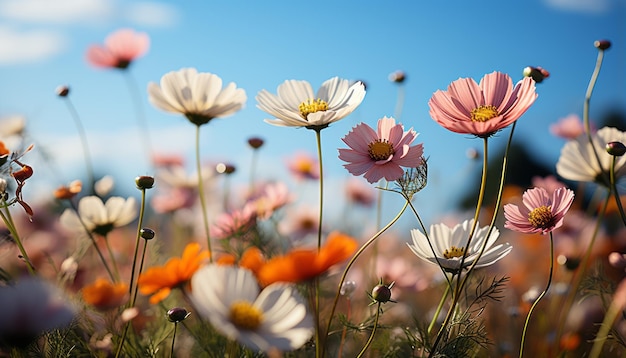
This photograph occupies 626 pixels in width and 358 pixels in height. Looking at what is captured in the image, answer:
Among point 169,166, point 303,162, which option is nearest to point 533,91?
point 303,162

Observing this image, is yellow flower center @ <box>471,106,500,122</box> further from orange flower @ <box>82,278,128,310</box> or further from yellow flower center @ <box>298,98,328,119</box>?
orange flower @ <box>82,278,128,310</box>

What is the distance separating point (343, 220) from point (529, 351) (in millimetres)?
621

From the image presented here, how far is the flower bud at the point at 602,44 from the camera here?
0.74 metres

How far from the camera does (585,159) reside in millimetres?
790

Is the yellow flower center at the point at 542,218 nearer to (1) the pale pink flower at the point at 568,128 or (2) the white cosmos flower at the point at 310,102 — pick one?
(2) the white cosmos flower at the point at 310,102

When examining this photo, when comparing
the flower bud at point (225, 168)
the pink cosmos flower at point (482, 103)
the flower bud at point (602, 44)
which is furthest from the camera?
the flower bud at point (225, 168)

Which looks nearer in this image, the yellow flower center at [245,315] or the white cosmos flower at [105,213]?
the yellow flower center at [245,315]

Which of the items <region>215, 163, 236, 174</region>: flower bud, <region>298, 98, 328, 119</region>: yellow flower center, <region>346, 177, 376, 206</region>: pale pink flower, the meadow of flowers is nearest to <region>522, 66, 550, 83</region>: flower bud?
the meadow of flowers

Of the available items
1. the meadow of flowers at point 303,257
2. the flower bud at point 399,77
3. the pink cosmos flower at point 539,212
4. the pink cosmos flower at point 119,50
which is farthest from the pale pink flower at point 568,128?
the pink cosmos flower at point 119,50

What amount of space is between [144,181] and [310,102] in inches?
7.9

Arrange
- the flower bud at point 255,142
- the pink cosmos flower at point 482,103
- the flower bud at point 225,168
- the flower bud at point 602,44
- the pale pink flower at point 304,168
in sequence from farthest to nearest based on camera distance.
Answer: the pale pink flower at point 304,168 < the flower bud at point 255,142 < the flower bud at point 225,168 < the flower bud at point 602,44 < the pink cosmos flower at point 482,103

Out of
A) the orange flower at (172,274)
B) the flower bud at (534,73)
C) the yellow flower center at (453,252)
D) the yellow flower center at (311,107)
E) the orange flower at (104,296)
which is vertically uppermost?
the flower bud at (534,73)

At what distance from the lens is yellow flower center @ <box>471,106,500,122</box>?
57cm

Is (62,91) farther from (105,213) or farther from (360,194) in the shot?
(360,194)
